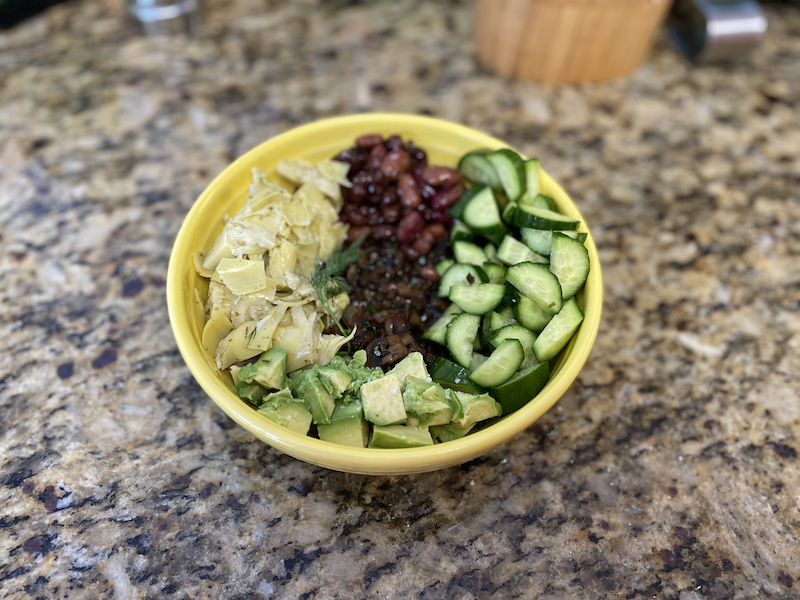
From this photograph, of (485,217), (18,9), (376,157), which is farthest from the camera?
(18,9)

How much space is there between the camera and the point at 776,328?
77.2 inches

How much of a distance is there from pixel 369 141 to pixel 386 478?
1.04 metres

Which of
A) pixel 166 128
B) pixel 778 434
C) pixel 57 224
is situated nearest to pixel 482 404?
pixel 778 434

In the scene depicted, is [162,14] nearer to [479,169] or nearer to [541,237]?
[479,169]

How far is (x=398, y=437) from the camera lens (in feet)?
4.52

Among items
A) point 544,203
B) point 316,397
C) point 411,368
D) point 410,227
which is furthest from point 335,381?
point 544,203

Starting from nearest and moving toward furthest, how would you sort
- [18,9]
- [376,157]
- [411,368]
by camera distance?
[411,368] < [376,157] < [18,9]

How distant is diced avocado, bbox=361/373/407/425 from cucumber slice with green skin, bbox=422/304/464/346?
250mm

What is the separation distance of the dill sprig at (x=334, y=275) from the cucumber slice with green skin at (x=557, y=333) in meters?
0.51

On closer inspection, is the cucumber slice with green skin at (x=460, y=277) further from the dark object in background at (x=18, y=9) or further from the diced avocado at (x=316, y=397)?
the dark object in background at (x=18, y=9)

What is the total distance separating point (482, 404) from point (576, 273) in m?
0.44

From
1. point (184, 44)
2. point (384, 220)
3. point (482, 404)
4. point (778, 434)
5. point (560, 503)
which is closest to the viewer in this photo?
point (482, 404)

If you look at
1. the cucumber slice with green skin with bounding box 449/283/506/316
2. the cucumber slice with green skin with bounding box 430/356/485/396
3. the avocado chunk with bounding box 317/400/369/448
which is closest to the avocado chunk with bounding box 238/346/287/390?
the avocado chunk with bounding box 317/400/369/448

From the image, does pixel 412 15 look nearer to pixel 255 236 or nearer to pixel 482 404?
pixel 255 236
